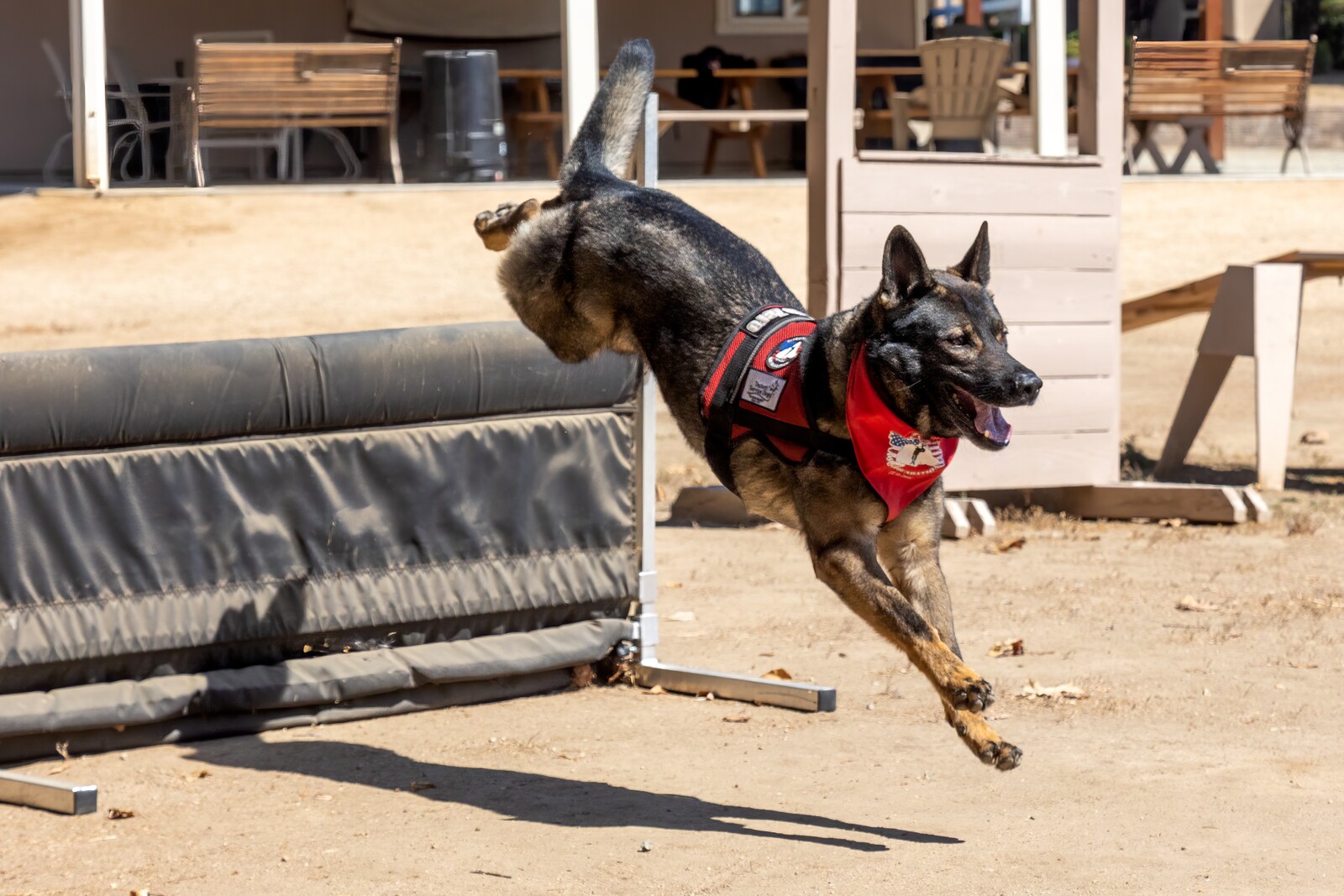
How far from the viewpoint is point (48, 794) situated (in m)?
4.77

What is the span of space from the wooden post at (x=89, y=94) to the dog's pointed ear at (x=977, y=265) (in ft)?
33.7

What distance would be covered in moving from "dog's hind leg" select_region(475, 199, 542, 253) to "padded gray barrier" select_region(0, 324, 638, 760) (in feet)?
1.04

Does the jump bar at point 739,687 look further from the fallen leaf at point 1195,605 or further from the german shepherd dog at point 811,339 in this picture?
the fallen leaf at point 1195,605

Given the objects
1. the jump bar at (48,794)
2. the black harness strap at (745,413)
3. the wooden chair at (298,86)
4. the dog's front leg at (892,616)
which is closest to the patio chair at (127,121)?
the wooden chair at (298,86)

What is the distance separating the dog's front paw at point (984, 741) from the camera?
14.0 feet

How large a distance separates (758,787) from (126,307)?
9973 millimetres

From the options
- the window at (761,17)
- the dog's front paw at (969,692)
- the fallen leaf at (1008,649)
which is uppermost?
the window at (761,17)

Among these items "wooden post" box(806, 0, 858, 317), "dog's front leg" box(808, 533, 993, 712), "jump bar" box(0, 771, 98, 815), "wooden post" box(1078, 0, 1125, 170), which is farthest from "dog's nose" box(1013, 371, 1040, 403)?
"wooden post" box(1078, 0, 1125, 170)

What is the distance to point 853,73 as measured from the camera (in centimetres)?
796

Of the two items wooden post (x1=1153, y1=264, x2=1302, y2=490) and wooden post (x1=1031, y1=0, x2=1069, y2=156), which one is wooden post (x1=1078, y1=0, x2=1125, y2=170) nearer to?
wooden post (x1=1031, y1=0, x2=1069, y2=156)

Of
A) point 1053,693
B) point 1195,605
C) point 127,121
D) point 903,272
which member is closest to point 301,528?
point 903,272

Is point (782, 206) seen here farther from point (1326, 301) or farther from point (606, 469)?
point (606, 469)

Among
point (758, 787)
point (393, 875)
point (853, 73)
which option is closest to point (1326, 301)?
point (853, 73)

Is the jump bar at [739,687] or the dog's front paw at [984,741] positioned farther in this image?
the jump bar at [739,687]
